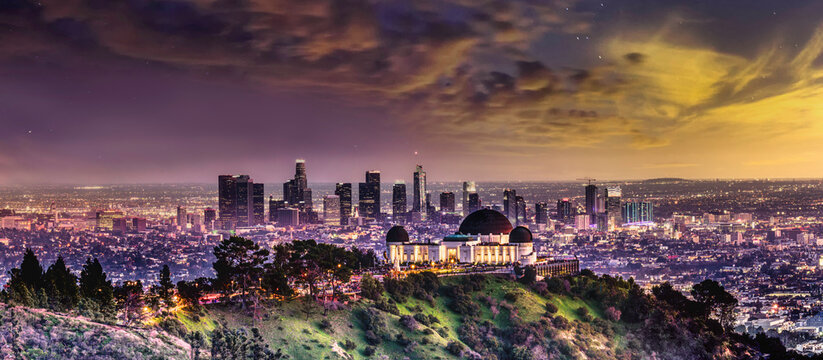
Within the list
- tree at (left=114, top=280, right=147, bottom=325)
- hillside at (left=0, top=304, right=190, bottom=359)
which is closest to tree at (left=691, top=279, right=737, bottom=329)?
tree at (left=114, top=280, right=147, bottom=325)

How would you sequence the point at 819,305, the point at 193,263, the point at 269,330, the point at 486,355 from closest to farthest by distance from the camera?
1. the point at 269,330
2. the point at 486,355
3. the point at 819,305
4. the point at 193,263

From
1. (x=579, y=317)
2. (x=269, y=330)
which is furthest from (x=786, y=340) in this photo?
(x=269, y=330)

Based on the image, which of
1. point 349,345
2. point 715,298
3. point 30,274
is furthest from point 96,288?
point 715,298

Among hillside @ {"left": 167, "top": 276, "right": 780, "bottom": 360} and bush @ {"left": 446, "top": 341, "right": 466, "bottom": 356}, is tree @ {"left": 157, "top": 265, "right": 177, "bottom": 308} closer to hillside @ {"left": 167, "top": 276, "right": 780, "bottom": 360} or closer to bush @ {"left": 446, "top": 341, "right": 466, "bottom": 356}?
hillside @ {"left": 167, "top": 276, "right": 780, "bottom": 360}

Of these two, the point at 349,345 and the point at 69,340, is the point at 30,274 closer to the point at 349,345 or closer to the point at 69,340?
the point at 69,340

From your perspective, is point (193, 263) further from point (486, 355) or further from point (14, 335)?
point (14, 335)

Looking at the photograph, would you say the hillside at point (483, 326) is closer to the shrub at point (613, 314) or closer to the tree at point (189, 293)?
the shrub at point (613, 314)

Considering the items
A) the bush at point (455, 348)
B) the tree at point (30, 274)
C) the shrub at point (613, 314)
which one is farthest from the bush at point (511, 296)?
the tree at point (30, 274)
